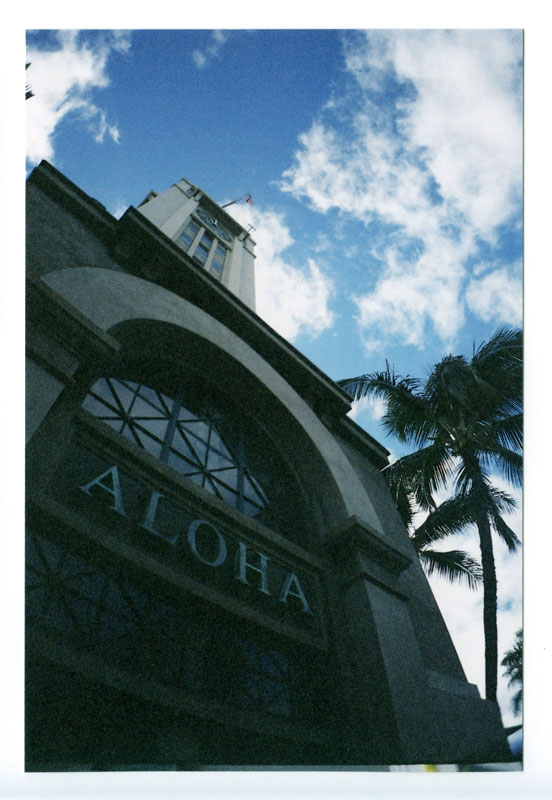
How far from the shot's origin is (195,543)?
6898 millimetres

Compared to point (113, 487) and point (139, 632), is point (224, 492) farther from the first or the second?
point (139, 632)

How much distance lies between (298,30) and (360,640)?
23.7ft

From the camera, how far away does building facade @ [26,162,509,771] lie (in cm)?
551

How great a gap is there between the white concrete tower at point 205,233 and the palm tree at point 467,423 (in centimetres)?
1569

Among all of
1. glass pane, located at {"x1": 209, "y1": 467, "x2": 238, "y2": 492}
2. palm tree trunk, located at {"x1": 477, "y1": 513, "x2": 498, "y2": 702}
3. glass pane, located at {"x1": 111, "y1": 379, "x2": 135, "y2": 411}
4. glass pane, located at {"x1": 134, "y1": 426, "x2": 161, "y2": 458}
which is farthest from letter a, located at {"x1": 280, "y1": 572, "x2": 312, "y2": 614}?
palm tree trunk, located at {"x1": 477, "y1": 513, "x2": 498, "y2": 702}

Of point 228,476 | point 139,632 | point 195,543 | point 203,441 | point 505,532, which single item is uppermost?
point 505,532

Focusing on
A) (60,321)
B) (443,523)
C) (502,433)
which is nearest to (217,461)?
(60,321)

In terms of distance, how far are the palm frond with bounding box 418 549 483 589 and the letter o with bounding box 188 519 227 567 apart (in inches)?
510

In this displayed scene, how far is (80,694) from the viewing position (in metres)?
5.09

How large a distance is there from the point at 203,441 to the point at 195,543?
105 inches

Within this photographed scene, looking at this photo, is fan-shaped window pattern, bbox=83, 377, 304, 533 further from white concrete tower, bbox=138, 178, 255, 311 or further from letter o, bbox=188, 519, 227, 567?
white concrete tower, bbox=138, 178, 255, 311
